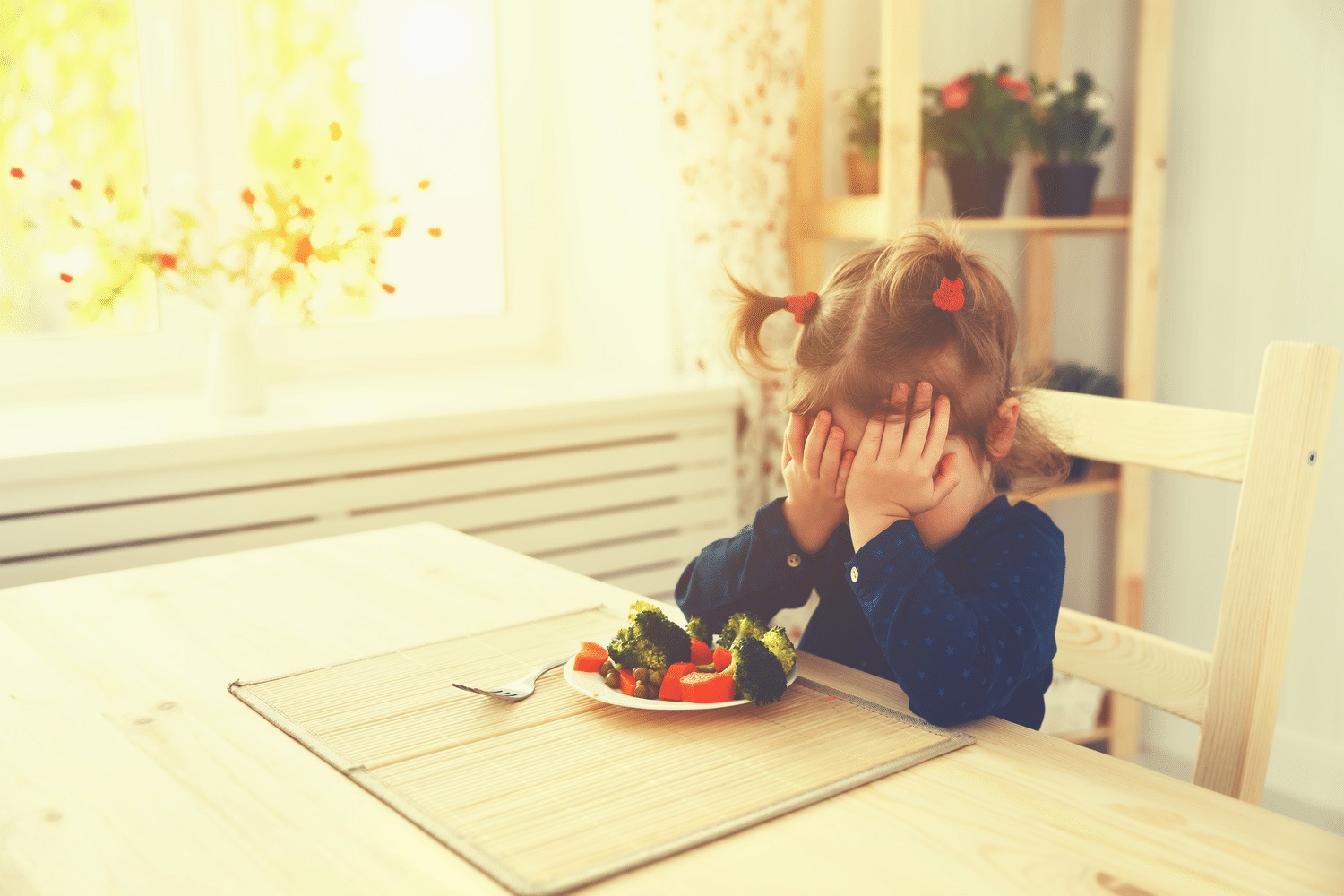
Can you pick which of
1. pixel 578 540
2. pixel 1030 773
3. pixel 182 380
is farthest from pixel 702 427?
pixel 1030 773

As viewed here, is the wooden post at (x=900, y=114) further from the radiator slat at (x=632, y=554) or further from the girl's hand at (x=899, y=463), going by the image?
the girl's hand at (x=899, y=463)

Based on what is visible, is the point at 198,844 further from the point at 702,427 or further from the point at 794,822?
the point at 702,427

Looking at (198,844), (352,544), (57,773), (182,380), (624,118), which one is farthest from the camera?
(624,118)

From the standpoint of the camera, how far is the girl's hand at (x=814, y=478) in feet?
3.22

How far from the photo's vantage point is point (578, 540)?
2166 millimetres

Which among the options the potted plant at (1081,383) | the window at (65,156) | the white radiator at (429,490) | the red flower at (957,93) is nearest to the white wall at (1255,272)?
the potted plant at (1081,383)

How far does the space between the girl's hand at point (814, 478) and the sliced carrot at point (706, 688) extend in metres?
0.21

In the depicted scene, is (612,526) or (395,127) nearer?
(612,526)

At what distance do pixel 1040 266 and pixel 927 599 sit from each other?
5.93 ft

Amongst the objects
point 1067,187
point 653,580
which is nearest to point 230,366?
point 653,580

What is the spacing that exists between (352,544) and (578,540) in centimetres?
86

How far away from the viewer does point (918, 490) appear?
93 cm

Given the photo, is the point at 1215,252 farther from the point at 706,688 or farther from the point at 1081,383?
the point at 706,688

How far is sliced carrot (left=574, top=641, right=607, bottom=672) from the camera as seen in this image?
90cm
